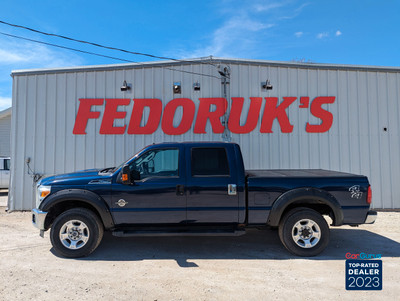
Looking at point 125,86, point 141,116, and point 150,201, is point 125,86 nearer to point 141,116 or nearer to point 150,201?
point 141,116

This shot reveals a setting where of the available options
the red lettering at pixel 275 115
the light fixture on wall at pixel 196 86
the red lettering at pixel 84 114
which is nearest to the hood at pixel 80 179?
the red lettering at pixel 84 114

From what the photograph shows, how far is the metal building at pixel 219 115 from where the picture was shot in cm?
799

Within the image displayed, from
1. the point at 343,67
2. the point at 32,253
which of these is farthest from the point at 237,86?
the point at 32,253

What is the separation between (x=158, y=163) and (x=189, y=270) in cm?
178

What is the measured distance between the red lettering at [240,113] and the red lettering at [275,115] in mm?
243

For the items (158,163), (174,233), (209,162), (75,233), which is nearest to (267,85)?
(209,162)

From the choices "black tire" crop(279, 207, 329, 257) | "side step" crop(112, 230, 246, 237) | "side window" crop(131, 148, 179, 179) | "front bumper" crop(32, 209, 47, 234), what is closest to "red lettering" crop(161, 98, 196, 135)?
"side window" crop(131, 148, 179, 179)

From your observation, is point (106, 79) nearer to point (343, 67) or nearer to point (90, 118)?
point (90, 118)

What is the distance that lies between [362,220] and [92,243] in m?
4.44

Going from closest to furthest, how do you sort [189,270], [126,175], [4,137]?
[189,270] < [126,175] < [4,137]

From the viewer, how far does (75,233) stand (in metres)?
4.38

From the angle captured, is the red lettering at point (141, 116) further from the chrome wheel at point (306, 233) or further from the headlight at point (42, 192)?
the chrome wheel at point (306, 233)

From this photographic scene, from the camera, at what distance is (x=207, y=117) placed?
317 inches

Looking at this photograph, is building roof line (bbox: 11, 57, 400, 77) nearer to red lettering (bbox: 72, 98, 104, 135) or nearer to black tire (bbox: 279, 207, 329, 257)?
red lettering (bbox: 72, 98, 104, 135)
